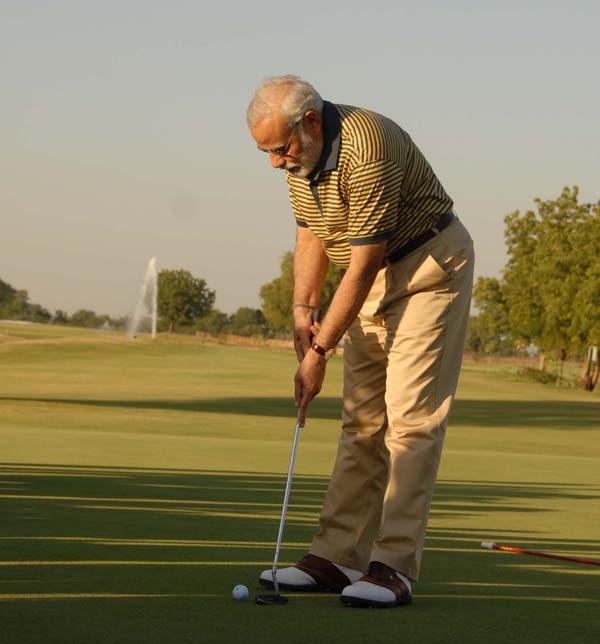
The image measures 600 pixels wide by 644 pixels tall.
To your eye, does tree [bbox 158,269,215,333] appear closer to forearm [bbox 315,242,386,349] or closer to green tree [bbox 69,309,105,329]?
green tree [bbox 69,309,105,329]

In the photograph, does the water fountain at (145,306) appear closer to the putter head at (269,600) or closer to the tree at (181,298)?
the tree at (181,298)

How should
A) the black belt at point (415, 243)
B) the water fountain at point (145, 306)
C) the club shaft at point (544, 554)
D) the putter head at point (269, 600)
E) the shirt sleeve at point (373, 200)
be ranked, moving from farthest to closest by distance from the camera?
1. the water fountain at point (145, 306)
2. the club shaft at point (544, 554)
3. the black belt at point (415, 243)
4. the shirt sleeve at point (373, 200)
5. the putter head at point (269, 600)

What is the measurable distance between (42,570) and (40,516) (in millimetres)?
2203

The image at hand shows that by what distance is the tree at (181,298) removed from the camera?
18562cm

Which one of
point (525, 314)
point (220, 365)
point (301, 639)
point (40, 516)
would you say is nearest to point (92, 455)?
point (40, 516)

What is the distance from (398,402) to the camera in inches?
227

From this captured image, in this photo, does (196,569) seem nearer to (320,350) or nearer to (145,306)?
(320,350)

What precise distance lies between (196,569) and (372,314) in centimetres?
130

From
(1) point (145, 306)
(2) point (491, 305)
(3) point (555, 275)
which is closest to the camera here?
(3) point (555, 275)

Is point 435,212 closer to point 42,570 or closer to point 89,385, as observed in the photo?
point 42,570

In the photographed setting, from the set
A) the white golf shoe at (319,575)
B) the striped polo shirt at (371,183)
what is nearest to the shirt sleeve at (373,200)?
the striped polo shirt at (371,183)

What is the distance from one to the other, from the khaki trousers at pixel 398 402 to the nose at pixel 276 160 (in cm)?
65

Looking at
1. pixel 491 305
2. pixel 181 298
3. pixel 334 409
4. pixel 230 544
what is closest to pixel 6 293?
pixel 181 298

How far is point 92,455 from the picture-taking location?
1445 centimetres
